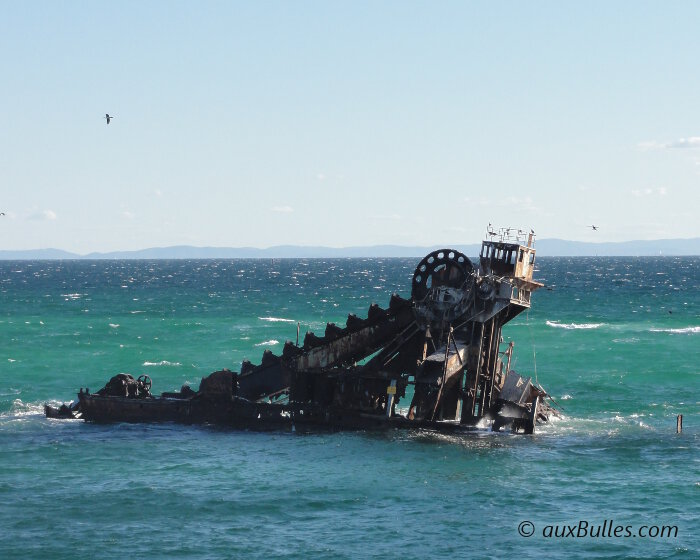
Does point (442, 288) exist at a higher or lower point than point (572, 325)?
higher

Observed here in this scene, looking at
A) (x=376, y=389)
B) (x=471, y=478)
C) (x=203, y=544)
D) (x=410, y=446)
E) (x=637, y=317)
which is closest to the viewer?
(x=203, y=544)

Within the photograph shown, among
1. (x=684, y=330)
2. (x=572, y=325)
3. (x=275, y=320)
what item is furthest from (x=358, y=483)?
(x=572, y=325)

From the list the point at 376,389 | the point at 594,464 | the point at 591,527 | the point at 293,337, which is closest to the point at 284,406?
the point at 376,389

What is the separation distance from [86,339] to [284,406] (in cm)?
4734

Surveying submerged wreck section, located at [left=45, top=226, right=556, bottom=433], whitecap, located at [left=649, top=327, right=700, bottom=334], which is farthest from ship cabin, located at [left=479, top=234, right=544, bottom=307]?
whitecap, located at [left=649, top=327, right=700, bottom=334]

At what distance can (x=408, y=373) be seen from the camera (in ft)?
164

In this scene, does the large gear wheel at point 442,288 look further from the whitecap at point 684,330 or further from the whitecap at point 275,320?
the whitecap at point 275,320

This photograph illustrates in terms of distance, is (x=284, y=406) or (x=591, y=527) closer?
(x=591, y=527)

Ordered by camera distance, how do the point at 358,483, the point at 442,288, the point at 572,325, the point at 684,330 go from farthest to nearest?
the point at 572,325 < the point at 684,330 < the point at 442,288 < the point at 358,483

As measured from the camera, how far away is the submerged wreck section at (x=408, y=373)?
157 ft

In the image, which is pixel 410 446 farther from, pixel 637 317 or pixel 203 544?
pixel 637 317

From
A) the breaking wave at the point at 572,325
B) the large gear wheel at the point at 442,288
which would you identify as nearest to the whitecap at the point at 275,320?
the breaking wave at the point at 572,325

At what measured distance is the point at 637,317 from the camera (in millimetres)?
117438

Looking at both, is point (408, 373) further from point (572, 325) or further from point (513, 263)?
point (572, 325)
